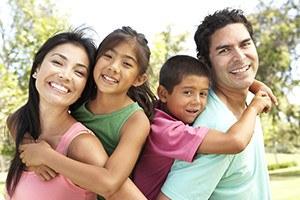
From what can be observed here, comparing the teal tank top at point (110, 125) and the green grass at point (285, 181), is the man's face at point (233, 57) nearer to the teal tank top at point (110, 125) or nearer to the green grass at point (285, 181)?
the teal tank top at point (110, 125)

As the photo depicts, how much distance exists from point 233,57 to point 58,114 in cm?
67

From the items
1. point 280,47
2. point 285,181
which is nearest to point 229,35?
point 280,47

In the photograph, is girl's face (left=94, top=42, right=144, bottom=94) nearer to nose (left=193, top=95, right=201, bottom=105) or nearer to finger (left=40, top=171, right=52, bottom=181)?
nose (left=193, top=95, right=201, bottom=105)

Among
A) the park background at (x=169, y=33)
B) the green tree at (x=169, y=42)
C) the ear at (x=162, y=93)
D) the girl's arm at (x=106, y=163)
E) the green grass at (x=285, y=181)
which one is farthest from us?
the green tree at (x=169, y=42)

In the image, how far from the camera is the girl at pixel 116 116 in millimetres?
1620

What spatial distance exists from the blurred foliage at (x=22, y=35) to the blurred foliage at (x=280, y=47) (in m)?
6.54

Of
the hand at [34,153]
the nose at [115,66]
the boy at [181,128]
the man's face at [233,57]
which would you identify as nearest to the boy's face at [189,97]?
the boy at [181,128]

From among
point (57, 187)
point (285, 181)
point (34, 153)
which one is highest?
point (34, 153)

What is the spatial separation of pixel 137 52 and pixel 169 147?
1.20 feet

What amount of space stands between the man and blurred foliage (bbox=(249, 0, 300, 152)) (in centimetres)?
1536

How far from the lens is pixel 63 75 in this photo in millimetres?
1743

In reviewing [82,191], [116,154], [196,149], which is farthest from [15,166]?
[196,149]

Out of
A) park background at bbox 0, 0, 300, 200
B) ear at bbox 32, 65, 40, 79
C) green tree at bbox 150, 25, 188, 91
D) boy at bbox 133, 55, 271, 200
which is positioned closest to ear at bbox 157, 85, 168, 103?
boy at bbox 133, 55, 271, 200

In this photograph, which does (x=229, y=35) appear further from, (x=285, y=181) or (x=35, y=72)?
(x=285, y=181)
